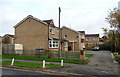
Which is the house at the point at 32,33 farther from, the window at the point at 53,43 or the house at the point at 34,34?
the window at the point at 53,43

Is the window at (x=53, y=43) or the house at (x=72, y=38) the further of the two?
the house at (x=72, y=38)

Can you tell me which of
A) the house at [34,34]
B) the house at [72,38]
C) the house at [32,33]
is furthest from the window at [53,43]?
the house at [72,38]

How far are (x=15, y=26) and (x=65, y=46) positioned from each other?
15.2m

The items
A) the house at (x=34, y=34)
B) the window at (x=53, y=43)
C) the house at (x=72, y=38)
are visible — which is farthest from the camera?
the house at (x=72, y=38)

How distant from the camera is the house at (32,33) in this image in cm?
3722

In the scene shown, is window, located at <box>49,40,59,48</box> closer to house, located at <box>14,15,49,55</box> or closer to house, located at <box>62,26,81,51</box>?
house, located at <box>14,15,49,55</box>

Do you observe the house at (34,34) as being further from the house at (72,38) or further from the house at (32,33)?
the house at (72,38)

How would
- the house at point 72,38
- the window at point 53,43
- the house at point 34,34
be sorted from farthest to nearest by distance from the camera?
the house at point 72,38
the window at point 53,43
the house at point 34,34

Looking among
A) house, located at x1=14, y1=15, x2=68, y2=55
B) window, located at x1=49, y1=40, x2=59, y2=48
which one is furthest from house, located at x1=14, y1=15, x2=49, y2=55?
window, located at x1=49, y1=40, x2=59, y2=48

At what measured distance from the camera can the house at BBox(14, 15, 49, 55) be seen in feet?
122

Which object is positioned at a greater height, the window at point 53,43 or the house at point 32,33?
the house at point 32,33

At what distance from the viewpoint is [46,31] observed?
37062 mm

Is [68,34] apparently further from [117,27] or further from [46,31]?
[117,27]

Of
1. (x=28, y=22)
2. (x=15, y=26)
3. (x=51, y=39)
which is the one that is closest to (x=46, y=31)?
(x=51, y=39)
